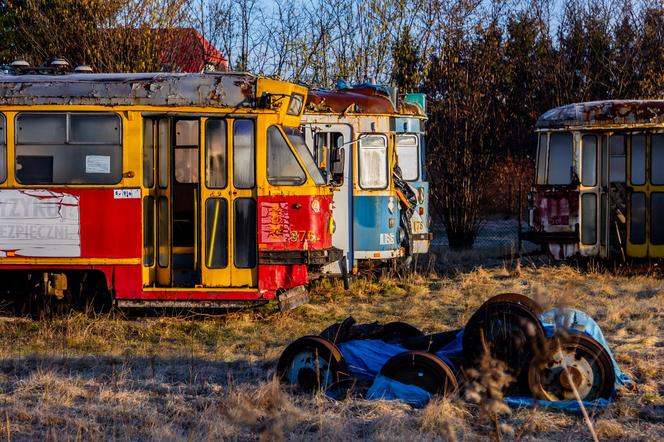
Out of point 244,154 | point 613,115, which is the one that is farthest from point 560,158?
point 244,154

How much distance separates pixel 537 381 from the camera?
636 cm

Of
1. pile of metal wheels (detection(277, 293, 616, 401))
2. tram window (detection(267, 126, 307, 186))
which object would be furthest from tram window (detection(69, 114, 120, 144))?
pile of metal wheels (detection(277, 293, 616, 401))

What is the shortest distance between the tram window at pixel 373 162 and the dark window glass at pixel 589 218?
3318 millimetres

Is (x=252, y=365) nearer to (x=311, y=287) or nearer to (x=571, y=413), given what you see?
(x=571, y=413)

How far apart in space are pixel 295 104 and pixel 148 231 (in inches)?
92.4

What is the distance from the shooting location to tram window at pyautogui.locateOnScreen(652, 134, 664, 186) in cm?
1407

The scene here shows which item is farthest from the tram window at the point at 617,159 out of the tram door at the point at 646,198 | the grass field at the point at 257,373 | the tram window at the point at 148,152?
the tram window at the point at 148,152

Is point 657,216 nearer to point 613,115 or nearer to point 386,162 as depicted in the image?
point 613,115

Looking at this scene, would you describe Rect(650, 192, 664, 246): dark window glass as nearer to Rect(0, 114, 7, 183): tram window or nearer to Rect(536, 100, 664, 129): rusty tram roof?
Rect(536, 100, 664, 129): rusty tram roof

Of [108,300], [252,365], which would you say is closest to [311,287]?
[108,300]

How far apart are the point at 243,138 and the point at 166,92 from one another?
3.43 feet

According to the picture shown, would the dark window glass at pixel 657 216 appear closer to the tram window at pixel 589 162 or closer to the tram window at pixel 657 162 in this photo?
the tram window at pixel 657 162

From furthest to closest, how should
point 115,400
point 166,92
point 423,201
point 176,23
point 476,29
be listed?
point 476,29 → point 176,23 → point 423,201 → point 166,92 → point 115,400

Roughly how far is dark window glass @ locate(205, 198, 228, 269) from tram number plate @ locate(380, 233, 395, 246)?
11.6 feet
